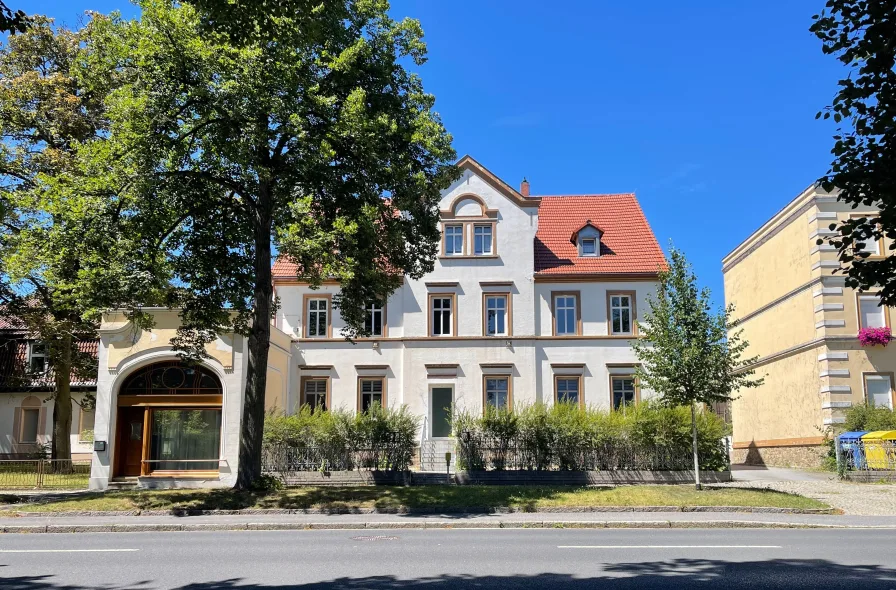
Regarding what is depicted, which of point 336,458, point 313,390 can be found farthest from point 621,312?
point 336,458

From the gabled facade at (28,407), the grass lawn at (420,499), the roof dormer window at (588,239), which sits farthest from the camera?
the gabled facade at (28,407)

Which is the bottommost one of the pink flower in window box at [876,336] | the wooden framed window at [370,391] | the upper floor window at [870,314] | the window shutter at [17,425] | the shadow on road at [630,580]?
the shadow on road at [630,580]

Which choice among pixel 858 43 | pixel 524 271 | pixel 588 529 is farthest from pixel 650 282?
pixel 858 43

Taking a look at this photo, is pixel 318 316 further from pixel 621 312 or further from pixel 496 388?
pixel 621 312

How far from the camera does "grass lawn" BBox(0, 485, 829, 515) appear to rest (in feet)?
60.6

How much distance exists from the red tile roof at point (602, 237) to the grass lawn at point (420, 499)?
15.0 meters

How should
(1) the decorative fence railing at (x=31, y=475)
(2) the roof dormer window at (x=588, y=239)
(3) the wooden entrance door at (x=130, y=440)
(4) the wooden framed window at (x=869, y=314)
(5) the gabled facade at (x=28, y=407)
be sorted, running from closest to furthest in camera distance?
(1) the decorative fence railing at (x=31, y=475), (3) the wooden entrance door at (x=130, y=440), (4) the wooden framed window at (x=869, y=314), (2) the roof dormer window at (x=588, y=239), (5) the gabled facade at (x=28, y=407)

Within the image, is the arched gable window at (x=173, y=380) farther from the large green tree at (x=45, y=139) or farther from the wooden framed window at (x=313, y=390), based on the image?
the wooden framed window at (x=313, y=390)

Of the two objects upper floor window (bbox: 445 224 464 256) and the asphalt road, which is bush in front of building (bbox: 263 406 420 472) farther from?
the asphalt road

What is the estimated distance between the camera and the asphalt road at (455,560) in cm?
909

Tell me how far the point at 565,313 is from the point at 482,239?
Result: 16.4ft

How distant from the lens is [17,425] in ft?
138

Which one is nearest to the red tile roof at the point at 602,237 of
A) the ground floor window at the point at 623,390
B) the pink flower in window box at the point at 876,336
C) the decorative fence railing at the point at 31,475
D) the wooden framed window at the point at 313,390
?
the ground floor window at the point at 623,390

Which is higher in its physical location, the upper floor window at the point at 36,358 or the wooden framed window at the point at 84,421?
the upper floor window at the point at 36,358
